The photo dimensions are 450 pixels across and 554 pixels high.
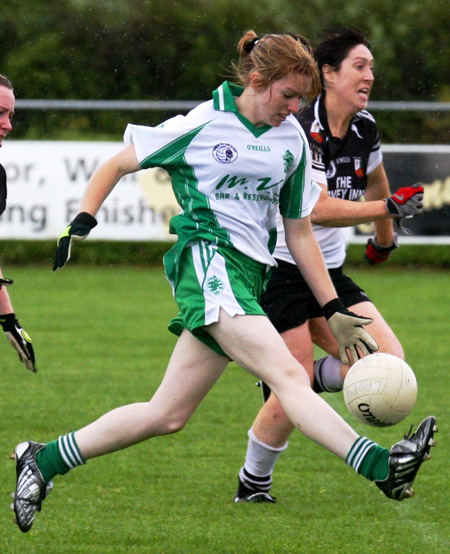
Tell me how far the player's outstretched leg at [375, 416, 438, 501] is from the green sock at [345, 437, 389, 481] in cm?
2

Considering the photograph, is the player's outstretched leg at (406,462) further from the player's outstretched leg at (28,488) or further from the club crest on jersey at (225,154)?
the player's outstretched leg at (28,488)

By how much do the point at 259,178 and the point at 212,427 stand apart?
2.81 m

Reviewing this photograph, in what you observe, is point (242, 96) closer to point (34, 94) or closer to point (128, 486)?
point (128, 486)

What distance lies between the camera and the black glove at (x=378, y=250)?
6012 mm

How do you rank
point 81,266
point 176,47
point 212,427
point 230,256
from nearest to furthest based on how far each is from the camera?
point 230,256 < point 212,427 < point 81,266 < point 176,47

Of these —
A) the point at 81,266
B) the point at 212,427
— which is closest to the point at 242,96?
the point at 212,427

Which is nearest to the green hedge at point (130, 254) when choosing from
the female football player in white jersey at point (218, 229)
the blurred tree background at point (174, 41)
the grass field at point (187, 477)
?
the blurred tree background at point (174, 41)

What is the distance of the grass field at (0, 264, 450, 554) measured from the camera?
4.61 meters

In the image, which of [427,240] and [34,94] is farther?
[34,94]

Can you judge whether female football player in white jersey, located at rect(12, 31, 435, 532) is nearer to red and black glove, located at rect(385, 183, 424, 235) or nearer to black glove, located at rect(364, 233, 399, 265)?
red and black glove, located at rect(385, 183, 424, 235)

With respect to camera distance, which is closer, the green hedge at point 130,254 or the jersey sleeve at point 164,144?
the jersey sleeve at point 164,144

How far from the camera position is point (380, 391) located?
4.21m

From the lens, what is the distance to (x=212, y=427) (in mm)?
6750

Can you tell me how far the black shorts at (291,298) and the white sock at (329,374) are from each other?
241 millimetres
